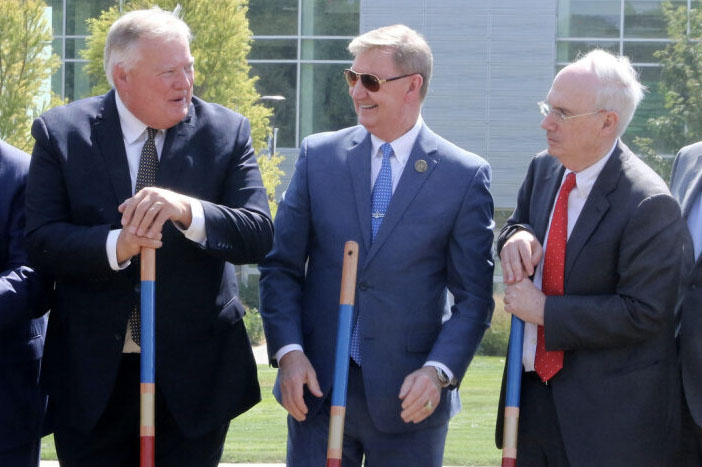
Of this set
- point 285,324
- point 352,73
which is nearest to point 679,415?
point 285,324

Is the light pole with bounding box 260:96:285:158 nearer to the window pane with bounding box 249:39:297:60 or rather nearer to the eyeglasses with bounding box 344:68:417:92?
the window pane with bounding box 249:39:297:60

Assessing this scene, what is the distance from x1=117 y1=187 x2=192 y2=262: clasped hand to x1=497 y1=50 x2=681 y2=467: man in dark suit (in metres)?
1.24

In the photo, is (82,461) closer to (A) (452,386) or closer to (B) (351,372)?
(B) (351,372)

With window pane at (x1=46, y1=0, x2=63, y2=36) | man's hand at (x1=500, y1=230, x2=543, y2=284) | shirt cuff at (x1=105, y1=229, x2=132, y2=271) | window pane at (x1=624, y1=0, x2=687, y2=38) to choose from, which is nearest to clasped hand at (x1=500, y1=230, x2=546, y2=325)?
man's hand at (x1=500, y1=230, x2=543, y2=284)

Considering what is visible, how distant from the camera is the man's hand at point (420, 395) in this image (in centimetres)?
405

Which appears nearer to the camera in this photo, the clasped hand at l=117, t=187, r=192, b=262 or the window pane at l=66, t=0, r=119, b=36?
the clasped hand at l=117, t=187, r=192, b=262

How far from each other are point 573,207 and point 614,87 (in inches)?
18.2

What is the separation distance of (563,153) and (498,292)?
18677 mm

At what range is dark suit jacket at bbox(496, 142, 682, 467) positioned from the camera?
3949 millimetres

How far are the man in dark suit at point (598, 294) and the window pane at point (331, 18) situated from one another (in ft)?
76.2

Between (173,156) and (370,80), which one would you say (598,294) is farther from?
(173,156)

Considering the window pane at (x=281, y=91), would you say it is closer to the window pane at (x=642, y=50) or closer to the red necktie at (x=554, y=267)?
the window pane at (x=642, y=50)

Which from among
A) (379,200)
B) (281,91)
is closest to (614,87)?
(379,200)

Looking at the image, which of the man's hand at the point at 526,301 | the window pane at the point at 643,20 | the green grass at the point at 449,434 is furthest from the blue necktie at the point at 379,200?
the window pane at the point at 643,20
